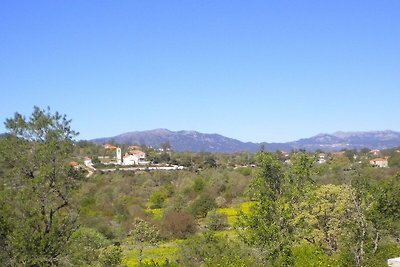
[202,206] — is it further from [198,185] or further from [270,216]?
[270,216]

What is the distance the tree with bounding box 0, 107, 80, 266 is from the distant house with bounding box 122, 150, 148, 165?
319ft

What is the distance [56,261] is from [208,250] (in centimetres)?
1245

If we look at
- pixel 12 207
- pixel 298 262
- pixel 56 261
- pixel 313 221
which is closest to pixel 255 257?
pixel 298 262

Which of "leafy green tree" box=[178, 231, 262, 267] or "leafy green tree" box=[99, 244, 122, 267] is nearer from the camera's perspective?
"leafy green tree" box=[178, 231, 262, 267]

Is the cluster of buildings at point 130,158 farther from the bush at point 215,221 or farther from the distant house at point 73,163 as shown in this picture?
the distant house at point 73,163

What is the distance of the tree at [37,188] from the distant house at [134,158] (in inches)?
3824

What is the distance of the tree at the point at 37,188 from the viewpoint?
1588 centimetres

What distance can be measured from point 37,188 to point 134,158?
336 feet

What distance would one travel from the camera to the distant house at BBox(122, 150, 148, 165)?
11612 cm

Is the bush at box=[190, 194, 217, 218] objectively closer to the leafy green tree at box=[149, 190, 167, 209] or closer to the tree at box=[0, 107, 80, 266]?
the leafy green tree at box=[149, 190, 167, 209]

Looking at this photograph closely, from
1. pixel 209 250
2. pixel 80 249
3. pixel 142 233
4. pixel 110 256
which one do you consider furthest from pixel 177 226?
pixel 80 249

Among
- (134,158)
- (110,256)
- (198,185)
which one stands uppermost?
(134,158)

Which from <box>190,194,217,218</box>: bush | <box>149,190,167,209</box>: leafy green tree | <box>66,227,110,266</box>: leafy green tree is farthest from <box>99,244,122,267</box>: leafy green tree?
<box>149,190,167,209</box>: leafy green tree

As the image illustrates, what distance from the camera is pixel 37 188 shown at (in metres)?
16.3
